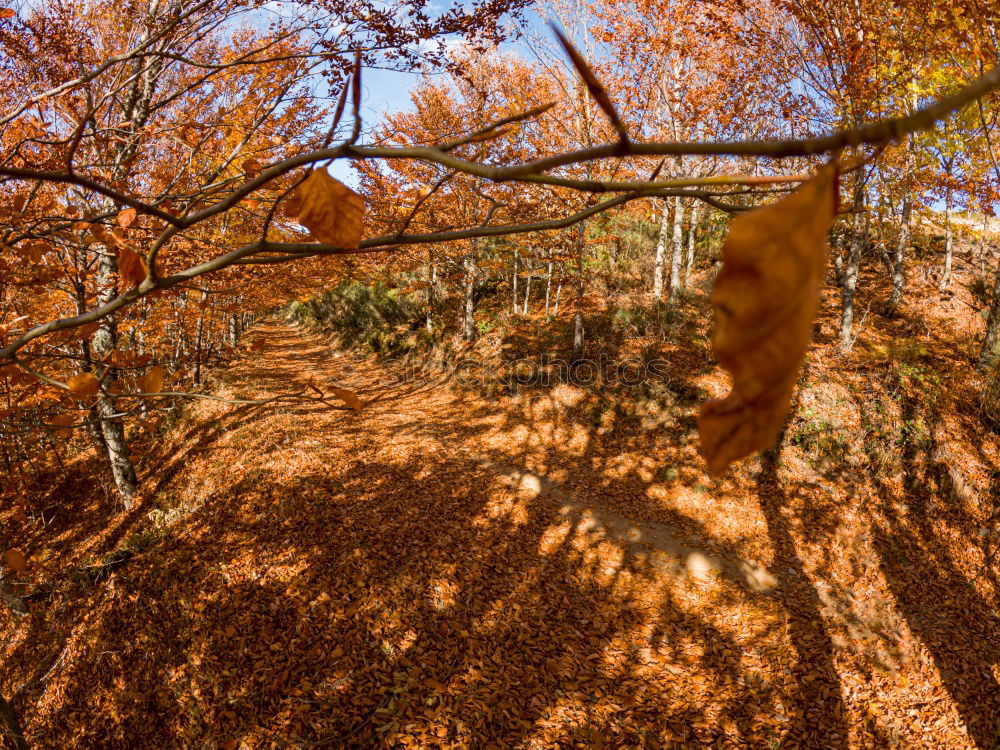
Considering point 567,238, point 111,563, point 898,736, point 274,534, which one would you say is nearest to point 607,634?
point 898,736

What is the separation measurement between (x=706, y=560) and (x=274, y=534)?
18.9ft

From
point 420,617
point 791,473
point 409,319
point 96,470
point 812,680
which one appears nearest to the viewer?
point 812,680

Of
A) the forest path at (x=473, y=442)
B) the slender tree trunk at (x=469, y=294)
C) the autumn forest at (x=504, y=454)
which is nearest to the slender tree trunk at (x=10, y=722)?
the autumn forest at (x=504, y=454)

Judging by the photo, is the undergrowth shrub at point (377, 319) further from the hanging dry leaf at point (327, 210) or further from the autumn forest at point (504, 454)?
the hanging dry leaf at point (327, 210)

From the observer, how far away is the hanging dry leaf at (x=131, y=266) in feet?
3.73

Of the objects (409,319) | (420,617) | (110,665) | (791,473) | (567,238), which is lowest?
(110,665)

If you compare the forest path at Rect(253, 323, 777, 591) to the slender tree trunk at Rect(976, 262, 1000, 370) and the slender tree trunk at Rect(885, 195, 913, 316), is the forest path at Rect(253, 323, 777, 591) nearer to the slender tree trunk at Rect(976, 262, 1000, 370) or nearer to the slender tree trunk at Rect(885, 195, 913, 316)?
the slender tree trunk at Rect(976, 262, 1000, 370)

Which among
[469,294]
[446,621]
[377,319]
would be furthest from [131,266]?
[377,319]

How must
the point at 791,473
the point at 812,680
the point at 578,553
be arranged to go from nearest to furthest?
the point at 812,680 < the point at 578,553 < the point at 791,473

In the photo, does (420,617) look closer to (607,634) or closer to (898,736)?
(607,634)

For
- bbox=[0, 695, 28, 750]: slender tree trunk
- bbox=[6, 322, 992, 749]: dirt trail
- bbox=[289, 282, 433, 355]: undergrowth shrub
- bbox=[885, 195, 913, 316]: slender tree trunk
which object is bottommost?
bbox=[6, 322, 992, 749]: dirt trail

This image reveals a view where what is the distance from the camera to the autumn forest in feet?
5.03

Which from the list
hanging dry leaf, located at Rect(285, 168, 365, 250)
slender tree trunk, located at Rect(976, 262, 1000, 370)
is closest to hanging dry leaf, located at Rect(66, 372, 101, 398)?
hanging dry leaf, located at Rect(285, 168, 365, 250)

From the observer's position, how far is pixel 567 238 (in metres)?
12.3
